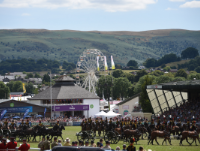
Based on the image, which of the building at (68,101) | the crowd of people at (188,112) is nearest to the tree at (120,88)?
the building at (68,101)

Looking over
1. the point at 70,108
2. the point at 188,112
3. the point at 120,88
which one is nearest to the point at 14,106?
the point at 70,108

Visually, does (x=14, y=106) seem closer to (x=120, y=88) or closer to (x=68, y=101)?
(x=68, y=101)

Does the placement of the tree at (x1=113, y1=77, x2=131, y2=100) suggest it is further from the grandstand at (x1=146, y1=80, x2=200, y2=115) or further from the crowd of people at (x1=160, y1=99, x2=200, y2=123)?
the crowd of people at (x1=160, y1=99, x2=200, y2=123)

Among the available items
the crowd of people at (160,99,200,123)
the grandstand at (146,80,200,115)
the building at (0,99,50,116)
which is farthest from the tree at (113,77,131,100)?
the crowd of people at (160,99,200,123)

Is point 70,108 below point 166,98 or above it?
below

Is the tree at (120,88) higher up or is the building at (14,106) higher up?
the tree at (120,88)

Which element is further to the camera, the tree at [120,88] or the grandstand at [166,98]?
the tree at [120,88]

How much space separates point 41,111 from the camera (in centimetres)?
7106

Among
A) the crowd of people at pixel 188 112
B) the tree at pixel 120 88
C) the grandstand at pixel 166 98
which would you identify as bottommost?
the crowd of people at pixel 188 112

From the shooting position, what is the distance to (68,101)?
3120 inches

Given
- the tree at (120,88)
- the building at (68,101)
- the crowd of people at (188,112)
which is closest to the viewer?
the crowd of people at (188,112)

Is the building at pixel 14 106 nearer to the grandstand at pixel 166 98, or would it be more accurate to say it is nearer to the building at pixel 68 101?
the building at pixel 68 101

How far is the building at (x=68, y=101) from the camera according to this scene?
74.4 meters

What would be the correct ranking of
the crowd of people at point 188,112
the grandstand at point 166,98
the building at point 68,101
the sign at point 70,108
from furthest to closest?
1. the building at point 68,101
2. the sign at point 70,108
3. the grandstand at point 166,98
4. the crowd of people at point 188,112
